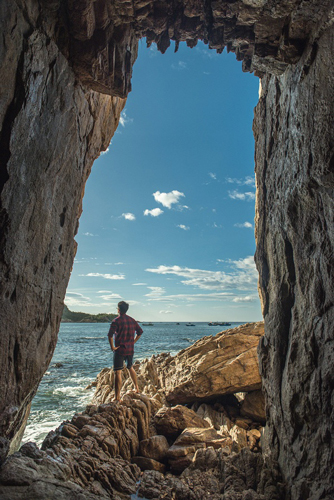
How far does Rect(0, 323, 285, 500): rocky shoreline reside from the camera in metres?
4.41

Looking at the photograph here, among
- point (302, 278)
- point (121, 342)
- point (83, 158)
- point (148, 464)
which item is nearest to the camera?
point (302, 278)

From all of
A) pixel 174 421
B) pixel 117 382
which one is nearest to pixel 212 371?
pixel 174 421

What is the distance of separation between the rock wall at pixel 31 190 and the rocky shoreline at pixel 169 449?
1.22 metres

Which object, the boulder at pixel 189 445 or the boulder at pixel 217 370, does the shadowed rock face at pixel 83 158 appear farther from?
the boulder at pixel 217 370

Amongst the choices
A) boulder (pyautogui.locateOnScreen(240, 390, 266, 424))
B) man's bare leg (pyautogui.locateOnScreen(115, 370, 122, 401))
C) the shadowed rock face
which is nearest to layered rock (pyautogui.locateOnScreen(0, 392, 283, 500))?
man's bare leg (pyautogui.locateOnScreen(115, 370, 122, 401))

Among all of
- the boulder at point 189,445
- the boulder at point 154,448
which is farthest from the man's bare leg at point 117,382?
the boulder at point 189,445

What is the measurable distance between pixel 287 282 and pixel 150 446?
6.00 metres

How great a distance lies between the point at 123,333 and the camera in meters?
9.10

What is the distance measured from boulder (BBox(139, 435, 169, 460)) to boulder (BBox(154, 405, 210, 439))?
32.5 inches

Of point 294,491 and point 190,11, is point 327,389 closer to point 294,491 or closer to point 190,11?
point 294,491

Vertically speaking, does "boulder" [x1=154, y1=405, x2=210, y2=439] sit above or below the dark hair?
below

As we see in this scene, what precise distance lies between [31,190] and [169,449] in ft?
25.1

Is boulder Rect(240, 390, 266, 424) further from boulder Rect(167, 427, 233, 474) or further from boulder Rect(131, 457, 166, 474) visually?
boulder Rect(131, 457, 166, 474)

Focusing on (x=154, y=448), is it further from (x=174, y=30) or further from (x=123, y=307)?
(x=174, y=30)
